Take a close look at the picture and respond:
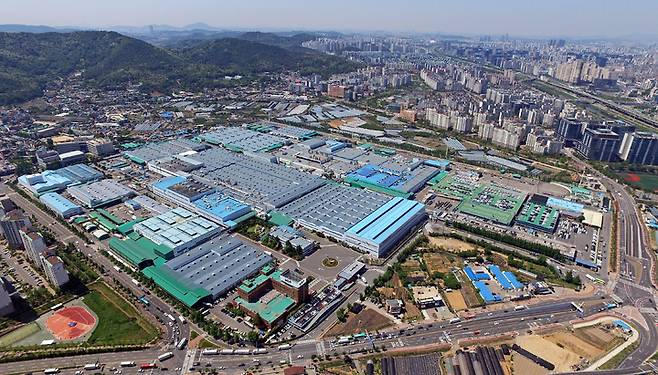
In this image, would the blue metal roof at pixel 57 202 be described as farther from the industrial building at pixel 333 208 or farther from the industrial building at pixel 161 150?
the industrial building at pixel 333 208

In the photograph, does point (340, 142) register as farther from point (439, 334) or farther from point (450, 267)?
point (439, 334)

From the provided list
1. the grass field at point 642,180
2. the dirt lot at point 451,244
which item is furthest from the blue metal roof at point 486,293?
the grass field at point 642,180

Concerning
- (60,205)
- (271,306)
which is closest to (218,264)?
(271,306)

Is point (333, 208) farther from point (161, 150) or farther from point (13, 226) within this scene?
point (161, 150)

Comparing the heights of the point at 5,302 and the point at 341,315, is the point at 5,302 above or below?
above

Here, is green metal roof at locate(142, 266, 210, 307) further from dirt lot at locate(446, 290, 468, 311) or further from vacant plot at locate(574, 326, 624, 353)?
vacant plot at locate(574, 326, 624, 353)

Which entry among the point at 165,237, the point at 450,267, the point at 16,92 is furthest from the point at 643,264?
the point at 16,92
